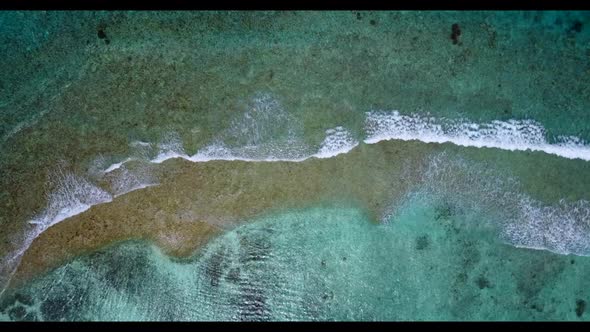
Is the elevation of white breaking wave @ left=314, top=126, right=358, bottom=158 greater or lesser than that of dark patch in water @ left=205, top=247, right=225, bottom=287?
greater

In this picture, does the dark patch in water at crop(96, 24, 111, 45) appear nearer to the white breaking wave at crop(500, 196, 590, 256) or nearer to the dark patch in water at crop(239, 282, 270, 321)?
the dark patch in water at crop(239, 282, 270, 321)

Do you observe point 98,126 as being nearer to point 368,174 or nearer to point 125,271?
point 125,271

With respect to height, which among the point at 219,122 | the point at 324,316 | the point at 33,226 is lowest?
the point at 324,316

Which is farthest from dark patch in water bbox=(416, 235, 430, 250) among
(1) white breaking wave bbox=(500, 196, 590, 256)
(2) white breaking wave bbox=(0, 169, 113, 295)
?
(2) white breaking wave bbox=(0, 169, 113, 295)

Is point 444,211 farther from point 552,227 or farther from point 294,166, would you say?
point 294,166

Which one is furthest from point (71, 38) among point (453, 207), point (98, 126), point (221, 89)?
point (453, 207)

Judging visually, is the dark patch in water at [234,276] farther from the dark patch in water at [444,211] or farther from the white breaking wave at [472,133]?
the dark patch in water at [444,211]
